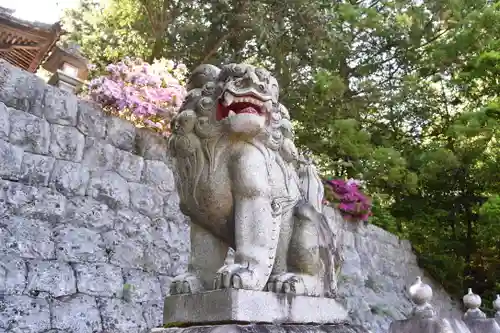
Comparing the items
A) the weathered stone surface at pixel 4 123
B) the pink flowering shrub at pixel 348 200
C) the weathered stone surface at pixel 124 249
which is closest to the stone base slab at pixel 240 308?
the weathered stone surface at pixel 124 249

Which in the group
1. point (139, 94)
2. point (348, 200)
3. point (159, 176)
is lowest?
point (159, 176)

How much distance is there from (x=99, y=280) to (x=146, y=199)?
1002 millimetres

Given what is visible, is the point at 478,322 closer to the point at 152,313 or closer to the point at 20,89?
the point at 152,313

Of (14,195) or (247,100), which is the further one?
(14,195)

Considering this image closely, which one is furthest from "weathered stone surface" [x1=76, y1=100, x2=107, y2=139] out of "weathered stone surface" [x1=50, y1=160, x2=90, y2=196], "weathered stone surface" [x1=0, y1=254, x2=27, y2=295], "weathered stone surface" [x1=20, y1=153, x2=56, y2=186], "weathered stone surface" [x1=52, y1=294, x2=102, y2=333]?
"weathered stone surface" [x1=52, y1=294, x2=102, y2=333]

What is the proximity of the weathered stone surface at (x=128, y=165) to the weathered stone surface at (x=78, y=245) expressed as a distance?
0.69 meters

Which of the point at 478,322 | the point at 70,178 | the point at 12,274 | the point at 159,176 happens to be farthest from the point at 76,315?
the point at 478,322

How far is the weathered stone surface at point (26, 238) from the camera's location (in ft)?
10.6

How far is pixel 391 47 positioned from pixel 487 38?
1739 millimetres

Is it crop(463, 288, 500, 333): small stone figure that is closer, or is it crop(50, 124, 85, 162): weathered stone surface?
crop(463, 288, 500, 333): small stone figure

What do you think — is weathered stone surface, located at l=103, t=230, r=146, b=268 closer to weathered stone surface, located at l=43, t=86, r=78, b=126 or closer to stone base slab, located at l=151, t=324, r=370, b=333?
weathered stone surface, located at l=43, t=86, r=78, b=126

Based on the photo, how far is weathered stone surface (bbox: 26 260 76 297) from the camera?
317 centimetres

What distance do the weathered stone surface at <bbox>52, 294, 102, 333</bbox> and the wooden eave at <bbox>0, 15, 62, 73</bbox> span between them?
3.08 metres

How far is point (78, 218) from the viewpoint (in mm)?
3748
